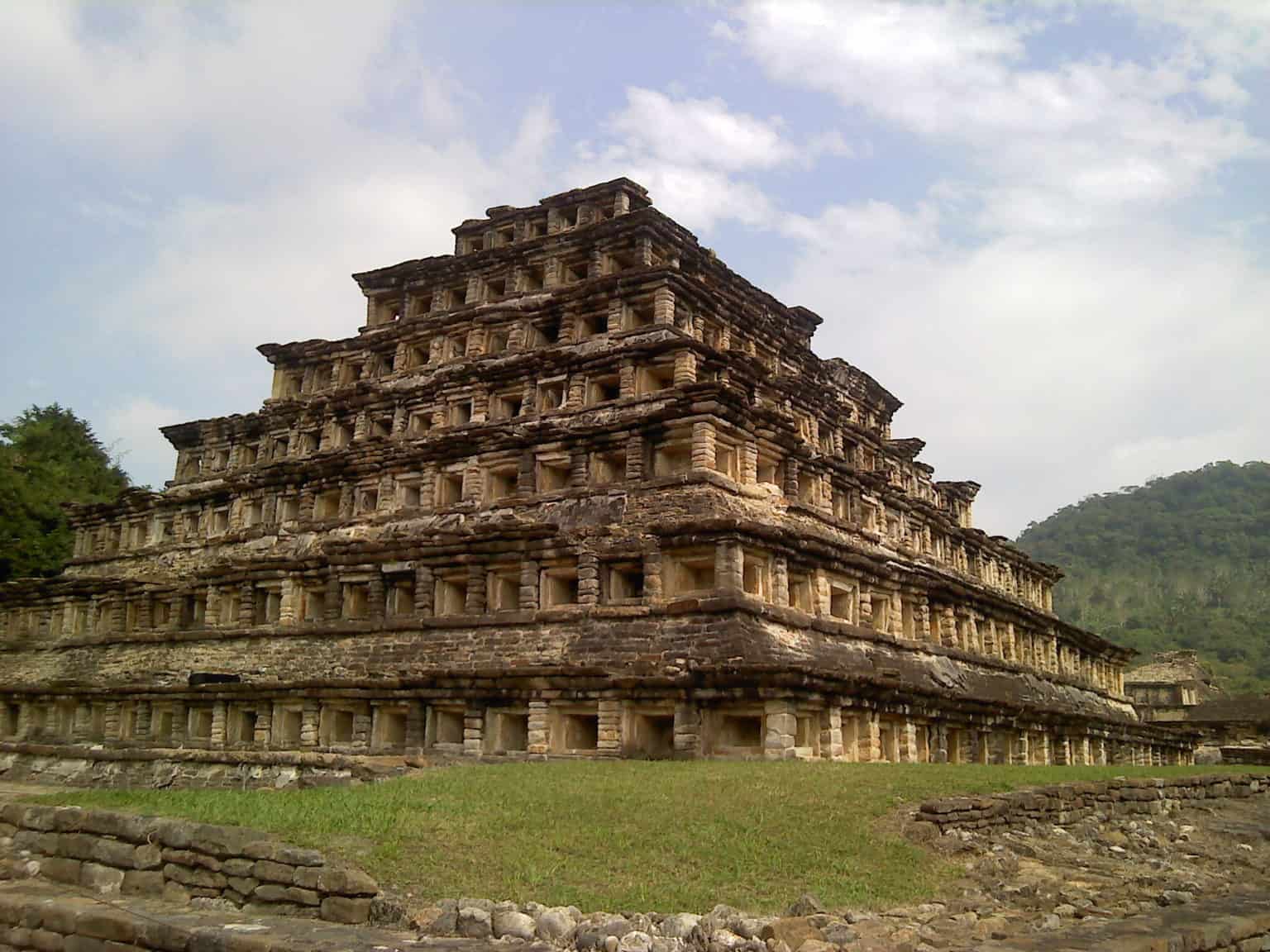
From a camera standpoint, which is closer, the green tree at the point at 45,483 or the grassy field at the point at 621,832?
the grassy field at the point at 621,832

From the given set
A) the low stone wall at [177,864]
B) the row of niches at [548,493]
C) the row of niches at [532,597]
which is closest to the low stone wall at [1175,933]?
the low stone wall at [177,864]

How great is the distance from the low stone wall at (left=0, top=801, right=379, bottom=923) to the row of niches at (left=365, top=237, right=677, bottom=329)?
69.5ft

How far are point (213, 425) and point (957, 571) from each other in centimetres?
2908

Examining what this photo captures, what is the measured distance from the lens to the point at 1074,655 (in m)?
41.6

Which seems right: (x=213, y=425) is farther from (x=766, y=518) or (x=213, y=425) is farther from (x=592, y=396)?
(x=766, y=518)

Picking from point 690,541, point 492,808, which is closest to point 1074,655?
point 690,541

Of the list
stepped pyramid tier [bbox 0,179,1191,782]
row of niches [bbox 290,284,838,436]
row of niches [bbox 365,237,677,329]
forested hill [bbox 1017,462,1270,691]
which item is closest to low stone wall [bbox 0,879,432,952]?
stepped pyramid tier [bbox 0,179,1191,782]

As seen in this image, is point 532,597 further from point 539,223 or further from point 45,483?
point 45,483

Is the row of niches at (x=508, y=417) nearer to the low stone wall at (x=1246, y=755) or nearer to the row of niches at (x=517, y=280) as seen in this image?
the row of niches at (x=517, y=280)

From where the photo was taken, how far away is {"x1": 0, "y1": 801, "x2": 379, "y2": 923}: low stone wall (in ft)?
29.9

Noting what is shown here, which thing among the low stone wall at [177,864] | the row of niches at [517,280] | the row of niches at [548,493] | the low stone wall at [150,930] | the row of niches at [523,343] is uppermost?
the row of niches at [517,280]

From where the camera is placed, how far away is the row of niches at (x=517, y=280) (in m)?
30.6

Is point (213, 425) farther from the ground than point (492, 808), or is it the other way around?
point (213, 425)

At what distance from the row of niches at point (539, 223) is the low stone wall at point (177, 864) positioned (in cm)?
2424
